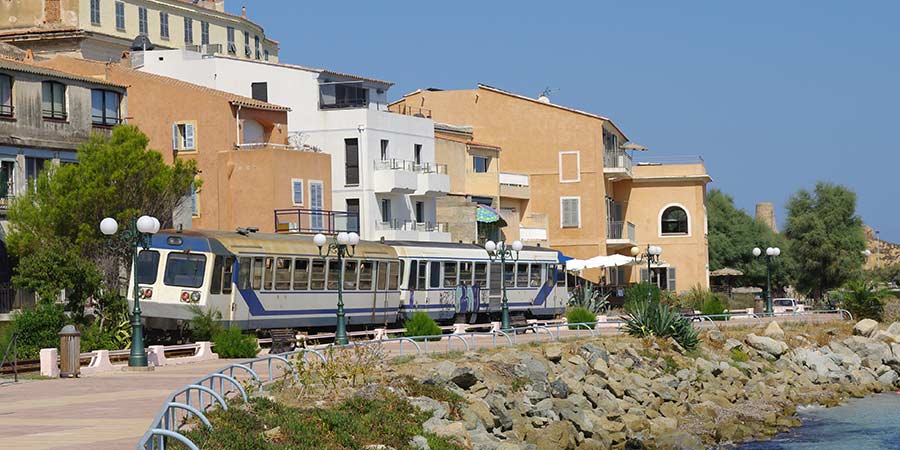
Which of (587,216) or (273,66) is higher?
(273,66)

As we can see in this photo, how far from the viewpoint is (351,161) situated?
5650 centimetres

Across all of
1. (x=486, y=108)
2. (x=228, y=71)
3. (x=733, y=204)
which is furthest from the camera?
(x=733, y=204)

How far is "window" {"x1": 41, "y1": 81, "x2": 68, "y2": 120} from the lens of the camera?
4153cm

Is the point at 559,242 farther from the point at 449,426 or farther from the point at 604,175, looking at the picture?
the point at 449,426

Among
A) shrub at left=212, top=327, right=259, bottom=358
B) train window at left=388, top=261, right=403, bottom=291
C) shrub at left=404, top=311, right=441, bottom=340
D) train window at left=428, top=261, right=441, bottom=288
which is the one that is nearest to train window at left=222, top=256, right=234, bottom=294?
shrub at left=212, top=327, right=259, bottom=358

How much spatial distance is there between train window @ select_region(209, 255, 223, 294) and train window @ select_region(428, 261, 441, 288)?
1062 centimetres

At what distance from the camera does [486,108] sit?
69.7m

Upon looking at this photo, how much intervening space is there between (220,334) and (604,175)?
131 ft

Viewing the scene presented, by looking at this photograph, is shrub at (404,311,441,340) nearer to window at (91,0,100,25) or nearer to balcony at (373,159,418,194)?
balcony at (373,159,418,194)

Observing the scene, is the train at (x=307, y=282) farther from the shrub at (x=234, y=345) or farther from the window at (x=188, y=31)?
the window at (x=188, y=31)

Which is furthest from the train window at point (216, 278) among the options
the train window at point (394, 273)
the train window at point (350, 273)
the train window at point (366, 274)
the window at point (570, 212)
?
the window at point (570, 212)

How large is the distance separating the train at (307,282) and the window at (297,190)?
23.2 feet

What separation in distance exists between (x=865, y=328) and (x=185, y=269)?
25.3 m

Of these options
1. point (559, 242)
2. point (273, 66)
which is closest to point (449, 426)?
point (273, 66)
